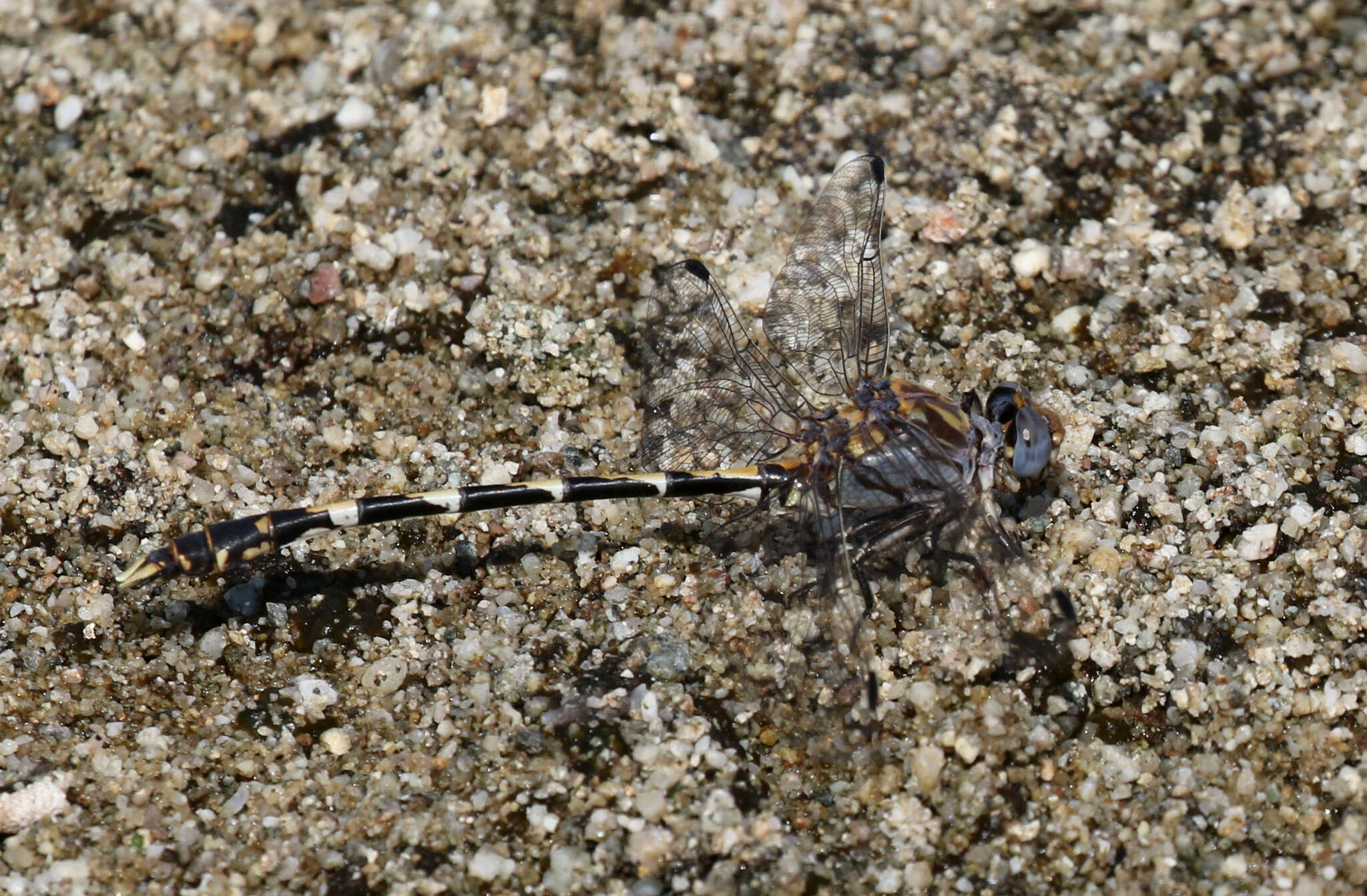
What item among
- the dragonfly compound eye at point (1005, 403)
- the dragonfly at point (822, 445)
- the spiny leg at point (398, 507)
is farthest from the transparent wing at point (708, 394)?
the dragonfly compound eye at point (1005, 403)

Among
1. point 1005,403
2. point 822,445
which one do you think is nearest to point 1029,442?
point 1005,403

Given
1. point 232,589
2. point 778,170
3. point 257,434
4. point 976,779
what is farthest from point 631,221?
point 976,779

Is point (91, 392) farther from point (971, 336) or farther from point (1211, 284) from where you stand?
point (1211, 284)

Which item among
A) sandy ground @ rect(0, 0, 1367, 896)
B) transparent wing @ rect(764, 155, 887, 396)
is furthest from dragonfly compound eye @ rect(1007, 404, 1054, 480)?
transparent wing @ rect(764, 155, 887, 396)

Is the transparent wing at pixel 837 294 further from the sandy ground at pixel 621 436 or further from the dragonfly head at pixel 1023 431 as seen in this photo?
the dragonfly head at pixel 1023 431

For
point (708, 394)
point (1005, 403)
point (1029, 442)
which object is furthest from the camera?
point (708, 394)

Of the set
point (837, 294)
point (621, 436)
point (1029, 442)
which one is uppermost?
point (837, 294)

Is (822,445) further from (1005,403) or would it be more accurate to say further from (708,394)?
(1005,403)
